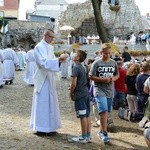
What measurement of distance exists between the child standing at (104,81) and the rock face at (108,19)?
5426 centimetres

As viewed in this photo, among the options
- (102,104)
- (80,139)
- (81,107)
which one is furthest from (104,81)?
(80,139)

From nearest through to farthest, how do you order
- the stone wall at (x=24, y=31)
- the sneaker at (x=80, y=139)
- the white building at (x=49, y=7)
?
the sneaker at (x=80, y=139) < the stone wall at (x=24, y=31) < the white building at (x=49, y=7)

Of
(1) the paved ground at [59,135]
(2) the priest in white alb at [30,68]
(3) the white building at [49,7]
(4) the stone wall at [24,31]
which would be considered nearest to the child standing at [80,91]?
(1) the paved ground at [59,135]

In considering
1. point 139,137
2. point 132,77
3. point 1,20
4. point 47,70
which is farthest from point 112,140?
point 1,20

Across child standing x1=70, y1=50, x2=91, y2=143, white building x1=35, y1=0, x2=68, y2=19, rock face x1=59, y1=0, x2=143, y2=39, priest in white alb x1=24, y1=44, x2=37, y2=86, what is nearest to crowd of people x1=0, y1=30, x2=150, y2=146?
child standing x1=70, y1=50, x2=91, y2=143

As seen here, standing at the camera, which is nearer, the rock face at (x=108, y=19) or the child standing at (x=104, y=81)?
the child standing at (x=104, y=81)

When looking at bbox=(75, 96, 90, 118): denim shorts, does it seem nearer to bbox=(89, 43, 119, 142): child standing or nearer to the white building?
bbox=(89, 43, 119, 142): child standing

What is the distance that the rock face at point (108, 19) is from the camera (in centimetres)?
6262

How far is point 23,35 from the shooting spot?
2066 inches

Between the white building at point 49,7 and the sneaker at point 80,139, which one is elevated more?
the white building at point 49,7

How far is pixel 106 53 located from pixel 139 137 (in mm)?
1909

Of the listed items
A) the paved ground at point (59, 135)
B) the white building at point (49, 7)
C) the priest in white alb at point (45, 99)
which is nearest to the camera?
the paved ground at point (59, 135)

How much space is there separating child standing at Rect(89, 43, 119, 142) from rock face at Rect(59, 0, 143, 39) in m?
54.3

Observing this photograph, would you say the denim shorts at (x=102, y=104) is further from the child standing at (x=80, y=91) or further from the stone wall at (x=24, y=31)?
the stone wall at (x=24, y=31)
